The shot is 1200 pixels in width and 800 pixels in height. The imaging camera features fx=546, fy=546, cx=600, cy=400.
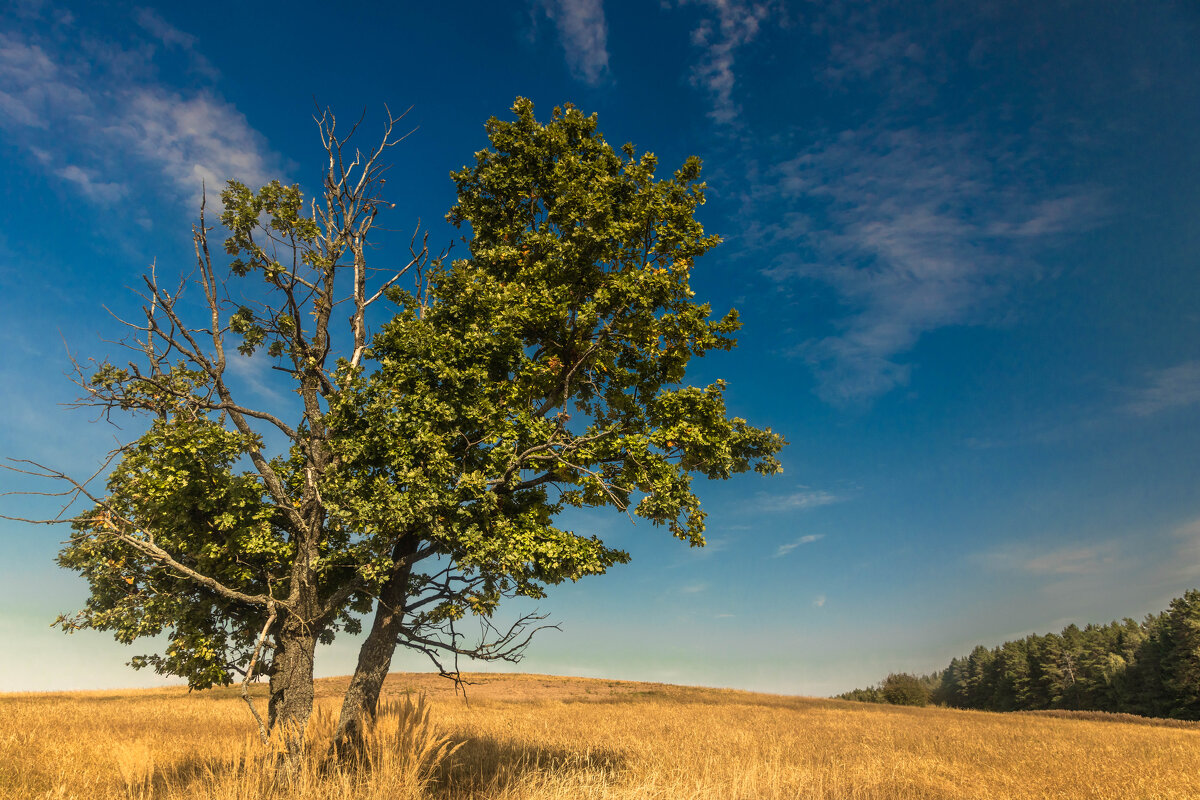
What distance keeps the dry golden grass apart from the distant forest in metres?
40.1

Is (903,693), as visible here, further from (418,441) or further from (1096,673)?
(418,441)

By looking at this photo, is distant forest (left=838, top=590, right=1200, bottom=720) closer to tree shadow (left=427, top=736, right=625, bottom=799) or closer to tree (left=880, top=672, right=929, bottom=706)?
tree (left=880, top=672, right=929, bottom=706)

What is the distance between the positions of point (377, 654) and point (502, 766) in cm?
316

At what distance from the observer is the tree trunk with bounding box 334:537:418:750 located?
10.1 m

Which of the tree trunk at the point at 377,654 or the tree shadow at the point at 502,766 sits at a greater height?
the tree trunk at the point at 377,654

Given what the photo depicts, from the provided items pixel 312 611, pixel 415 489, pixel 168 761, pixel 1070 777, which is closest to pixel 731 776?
pixel 415 489

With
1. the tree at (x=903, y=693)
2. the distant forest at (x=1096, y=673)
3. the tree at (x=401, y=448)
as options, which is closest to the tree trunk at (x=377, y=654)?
the tree at (x=401, y=448)

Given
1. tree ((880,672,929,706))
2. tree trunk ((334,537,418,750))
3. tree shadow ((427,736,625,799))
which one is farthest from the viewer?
tree ((880,672,929,706))

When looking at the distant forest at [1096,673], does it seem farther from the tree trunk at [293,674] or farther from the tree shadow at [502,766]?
the tree trunk at [293,674]

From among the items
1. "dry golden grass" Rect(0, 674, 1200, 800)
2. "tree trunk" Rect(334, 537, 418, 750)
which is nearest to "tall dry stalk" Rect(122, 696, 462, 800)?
"dry golden grass" Rect(0, 674, 1200, 800)

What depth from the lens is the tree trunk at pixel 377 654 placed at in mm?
10094

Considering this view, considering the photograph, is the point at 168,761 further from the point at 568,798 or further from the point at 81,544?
the point at 568,798

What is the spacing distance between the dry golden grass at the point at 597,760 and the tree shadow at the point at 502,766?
0.06 metres

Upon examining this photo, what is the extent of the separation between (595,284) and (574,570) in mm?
6380
